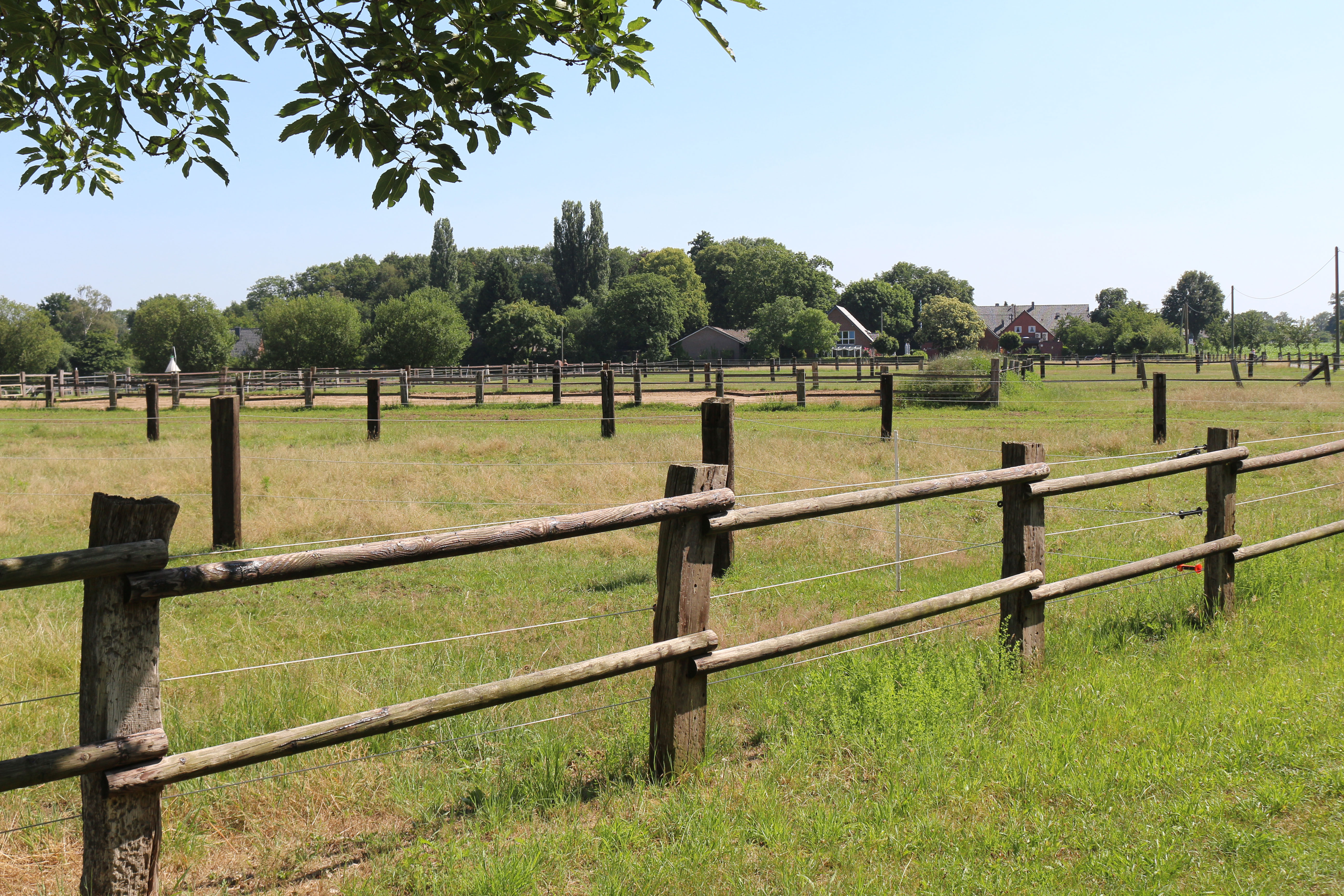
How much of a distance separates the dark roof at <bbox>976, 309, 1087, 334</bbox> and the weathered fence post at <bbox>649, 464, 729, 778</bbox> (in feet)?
421

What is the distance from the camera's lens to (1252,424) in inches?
761

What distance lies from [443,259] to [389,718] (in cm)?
12432

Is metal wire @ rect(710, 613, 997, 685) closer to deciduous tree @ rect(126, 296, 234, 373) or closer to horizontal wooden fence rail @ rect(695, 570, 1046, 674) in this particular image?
horizontal wooden fence rail @ rect(695, 570, 1046, 674)

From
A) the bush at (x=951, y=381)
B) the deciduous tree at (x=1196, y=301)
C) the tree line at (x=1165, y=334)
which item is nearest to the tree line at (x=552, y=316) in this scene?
the tree line at (x=1165, y=334)

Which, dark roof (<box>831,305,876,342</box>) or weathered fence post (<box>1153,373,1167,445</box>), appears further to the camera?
dark roof (<box>831,305,876,342</box>)

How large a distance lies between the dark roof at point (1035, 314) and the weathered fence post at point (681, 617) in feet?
421

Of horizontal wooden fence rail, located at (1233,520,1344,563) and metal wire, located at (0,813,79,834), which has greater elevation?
horizontal wooden fence rail, located at (1233,520,1344,563)

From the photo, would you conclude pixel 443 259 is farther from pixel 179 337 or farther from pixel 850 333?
pixel 850 333

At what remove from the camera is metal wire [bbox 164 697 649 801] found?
3.64 meters

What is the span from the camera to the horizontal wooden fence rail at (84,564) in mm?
2521

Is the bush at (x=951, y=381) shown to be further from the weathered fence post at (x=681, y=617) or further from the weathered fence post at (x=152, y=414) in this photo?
the weathered fence post at (x=681, y=617)

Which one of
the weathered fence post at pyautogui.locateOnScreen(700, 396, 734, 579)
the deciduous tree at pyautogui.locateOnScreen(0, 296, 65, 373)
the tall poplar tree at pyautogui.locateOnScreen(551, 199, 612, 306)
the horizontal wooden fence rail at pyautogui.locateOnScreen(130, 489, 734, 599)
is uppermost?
the tall poplar tree at pyautogui.locateOnScreen(551, 199, 612, 306)

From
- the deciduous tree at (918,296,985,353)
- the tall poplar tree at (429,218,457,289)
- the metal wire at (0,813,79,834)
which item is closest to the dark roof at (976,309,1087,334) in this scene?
the deciduous tree at (918,296,985,353)

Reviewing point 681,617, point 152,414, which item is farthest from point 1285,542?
point 152,414
